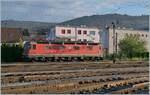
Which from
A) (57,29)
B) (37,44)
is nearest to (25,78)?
(37,44)

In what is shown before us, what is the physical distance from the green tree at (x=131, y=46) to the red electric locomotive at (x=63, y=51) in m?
14.3

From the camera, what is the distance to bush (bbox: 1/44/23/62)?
54463 mm

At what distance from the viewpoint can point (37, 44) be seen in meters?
52.7

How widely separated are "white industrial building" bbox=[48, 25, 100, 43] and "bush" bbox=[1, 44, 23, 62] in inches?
1108

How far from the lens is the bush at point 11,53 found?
54463 millimetres

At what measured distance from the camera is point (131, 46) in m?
76.8

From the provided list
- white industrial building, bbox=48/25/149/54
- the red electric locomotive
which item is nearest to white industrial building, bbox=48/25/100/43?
white industrial building, bbox=48/25/149/54

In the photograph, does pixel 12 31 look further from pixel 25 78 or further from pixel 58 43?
pixel 25 78

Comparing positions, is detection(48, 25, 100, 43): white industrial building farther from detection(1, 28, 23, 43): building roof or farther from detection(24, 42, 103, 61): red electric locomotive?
detection(24, 42, 103, 61): red electric locomotive

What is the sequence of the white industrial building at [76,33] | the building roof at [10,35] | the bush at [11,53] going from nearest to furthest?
the bush at [11,53]
the building roof at [10,35]
the white industrial building at [76,33]

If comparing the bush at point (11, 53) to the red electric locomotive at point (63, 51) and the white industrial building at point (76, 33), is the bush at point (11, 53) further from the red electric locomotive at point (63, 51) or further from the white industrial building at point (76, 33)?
the white industrial building at point (76, 33)

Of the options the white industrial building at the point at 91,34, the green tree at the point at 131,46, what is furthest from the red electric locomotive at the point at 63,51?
the white industrial building at the point at 91,34

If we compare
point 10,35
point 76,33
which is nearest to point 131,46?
point 76,33

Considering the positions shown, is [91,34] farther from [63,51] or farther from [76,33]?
[63,51]
